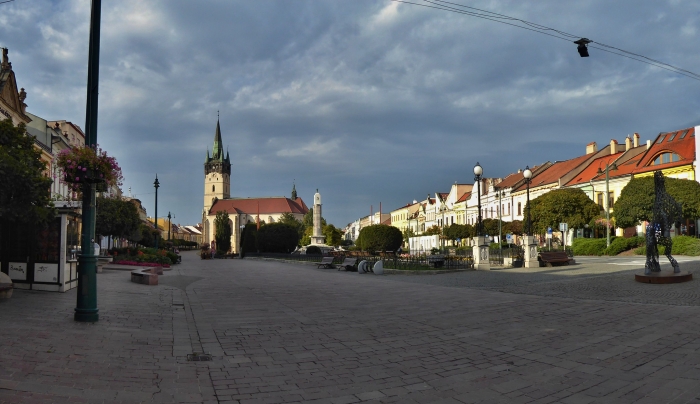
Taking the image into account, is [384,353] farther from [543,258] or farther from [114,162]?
[543,258]

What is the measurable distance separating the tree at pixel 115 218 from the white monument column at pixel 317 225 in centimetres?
2519

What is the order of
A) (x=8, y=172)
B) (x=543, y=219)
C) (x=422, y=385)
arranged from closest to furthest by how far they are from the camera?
(x=422, y=385), (x=8, y=172), (x=543, y=219)

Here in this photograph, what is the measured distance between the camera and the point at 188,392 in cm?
528

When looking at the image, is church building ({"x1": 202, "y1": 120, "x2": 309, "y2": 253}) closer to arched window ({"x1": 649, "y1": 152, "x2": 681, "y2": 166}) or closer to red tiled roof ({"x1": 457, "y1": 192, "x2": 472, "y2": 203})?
red tiled roof ({"x1": 457, "y1": 192, "x2": 472, "y2": 203})

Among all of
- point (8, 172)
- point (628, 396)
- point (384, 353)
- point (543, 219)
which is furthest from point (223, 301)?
point (543, 219)

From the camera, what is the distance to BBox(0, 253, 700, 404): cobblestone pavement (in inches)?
207

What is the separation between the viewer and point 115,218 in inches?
1321

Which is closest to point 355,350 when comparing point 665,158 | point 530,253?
point 530,253

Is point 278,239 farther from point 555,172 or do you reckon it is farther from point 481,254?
point 555,172

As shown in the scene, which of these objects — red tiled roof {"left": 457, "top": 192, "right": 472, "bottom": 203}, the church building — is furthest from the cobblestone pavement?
the church building

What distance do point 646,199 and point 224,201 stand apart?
133811 mm

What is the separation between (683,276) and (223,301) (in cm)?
1393

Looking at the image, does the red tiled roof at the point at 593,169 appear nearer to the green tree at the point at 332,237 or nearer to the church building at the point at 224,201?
the green tree at the point at 332,237

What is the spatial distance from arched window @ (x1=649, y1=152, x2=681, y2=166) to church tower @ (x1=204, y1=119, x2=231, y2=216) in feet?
415
